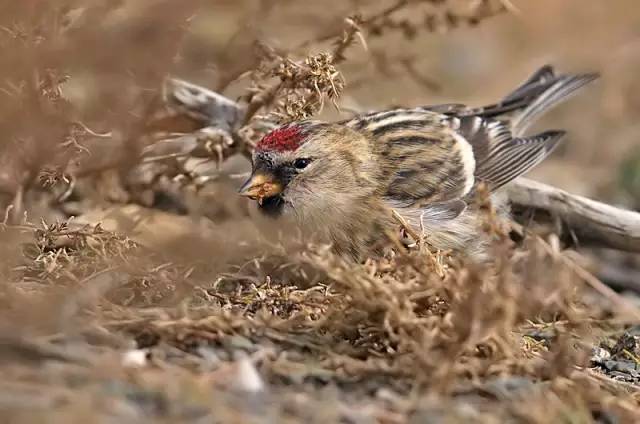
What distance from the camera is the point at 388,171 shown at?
12.2 feet

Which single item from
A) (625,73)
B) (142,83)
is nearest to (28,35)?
(142,83)

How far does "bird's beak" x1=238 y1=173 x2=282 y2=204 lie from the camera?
132 inches

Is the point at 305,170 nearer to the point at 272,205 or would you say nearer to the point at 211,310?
the point at 272,205

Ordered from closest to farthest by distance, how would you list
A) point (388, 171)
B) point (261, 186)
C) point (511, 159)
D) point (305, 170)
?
point (261, 186) → point (305, 170) → point (388, 171) → point (511, 159)

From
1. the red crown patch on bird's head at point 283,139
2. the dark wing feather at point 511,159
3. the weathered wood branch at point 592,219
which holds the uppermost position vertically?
the red crown patch on bird's head at point 283,139

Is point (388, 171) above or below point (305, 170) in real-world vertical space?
below

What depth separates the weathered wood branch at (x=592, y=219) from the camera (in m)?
4.02

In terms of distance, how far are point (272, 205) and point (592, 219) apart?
51.1 inches

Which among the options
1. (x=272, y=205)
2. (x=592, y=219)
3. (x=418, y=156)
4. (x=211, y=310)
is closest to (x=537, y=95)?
(x=592, y=219)

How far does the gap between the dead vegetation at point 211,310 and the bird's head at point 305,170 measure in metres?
0.29

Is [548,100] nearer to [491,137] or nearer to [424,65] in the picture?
[491,137]

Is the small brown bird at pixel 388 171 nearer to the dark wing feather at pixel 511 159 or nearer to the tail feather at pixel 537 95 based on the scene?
the dark wing feather at pixel 511 159

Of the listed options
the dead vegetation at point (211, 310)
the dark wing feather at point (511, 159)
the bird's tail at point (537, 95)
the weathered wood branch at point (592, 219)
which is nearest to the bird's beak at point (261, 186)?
the dead vegetation at point (211, 310)

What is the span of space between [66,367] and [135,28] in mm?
669
